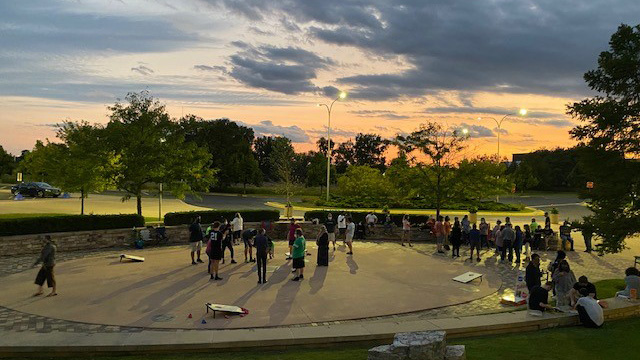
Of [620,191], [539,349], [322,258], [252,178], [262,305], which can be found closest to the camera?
[539,349]

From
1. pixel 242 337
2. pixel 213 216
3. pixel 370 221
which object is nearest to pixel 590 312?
pixel 242 337

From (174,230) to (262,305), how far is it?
12886 mm

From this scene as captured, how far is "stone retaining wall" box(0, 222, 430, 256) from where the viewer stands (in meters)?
20.4

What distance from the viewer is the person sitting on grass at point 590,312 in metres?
11.2

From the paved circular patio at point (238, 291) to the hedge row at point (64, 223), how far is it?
10.00ft

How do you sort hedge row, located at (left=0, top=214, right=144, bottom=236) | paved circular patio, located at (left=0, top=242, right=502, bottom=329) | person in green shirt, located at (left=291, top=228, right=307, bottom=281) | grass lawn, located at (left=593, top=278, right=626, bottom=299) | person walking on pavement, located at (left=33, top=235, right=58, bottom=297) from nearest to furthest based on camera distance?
paved circular patio, located at (left=0, top=242, right=502, bottom=329), person walking on pavement, located at (left=33, top=235, right=58, bottom=297), grass lawn, located at (left=593, top=278, right=626, bottom=299), person in green shirt, located at (left=291, top=228, right=307, bottom=281), hedge row, located at (left=0, top=214, right=144, bottom=236)

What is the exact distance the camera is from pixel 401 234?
2744 cm

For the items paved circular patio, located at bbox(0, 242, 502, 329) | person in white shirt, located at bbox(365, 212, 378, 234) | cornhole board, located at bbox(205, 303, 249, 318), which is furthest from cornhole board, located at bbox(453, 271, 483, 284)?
person in white shirt, located at bbox(365, 212, 378, 234)

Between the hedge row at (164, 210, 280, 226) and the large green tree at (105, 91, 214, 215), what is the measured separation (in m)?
2.32

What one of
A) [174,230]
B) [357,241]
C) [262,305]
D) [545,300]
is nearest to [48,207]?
[174,230]

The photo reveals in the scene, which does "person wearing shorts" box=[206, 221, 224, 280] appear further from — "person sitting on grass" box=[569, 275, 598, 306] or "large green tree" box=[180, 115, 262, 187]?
"large green tree" box=[180, 115, 262, 187]

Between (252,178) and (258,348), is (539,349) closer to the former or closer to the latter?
(258,348)

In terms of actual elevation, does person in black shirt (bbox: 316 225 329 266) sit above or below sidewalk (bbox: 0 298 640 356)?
above

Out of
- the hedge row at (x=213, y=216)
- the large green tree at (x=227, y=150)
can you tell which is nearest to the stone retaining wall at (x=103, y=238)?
the hedge row at (x=213, y=216)
